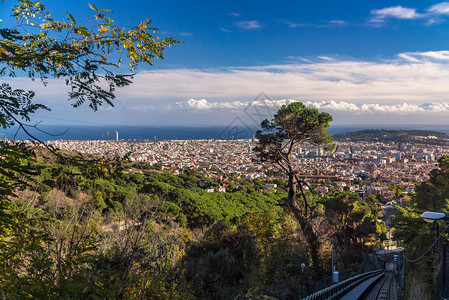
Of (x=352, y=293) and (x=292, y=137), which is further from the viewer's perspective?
(x=292, y=137)

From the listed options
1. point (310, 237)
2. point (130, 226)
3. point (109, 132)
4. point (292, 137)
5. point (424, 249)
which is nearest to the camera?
point (130, 226)

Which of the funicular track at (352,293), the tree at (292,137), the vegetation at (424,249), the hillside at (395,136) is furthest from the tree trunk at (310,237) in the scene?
the hillside at (395,136)

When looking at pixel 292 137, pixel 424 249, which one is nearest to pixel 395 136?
→ pixel 424 249

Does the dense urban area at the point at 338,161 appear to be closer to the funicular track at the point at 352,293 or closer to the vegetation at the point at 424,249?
the vegetation at the point at 424,249

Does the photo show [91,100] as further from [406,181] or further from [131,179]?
[406,181]

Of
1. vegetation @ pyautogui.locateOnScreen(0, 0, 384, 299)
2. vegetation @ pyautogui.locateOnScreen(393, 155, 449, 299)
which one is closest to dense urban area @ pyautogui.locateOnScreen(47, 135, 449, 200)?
vegetation @ pyautogui.locateOnScreen(0, 0, 384, 299)

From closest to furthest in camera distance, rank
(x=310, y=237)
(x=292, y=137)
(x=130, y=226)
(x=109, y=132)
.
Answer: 1. (x=130, y=226)
2. (x=310, y=237)
3. (x=292, y=137)
4. (x=109, y=132)

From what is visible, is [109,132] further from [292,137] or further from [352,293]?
[352,293]

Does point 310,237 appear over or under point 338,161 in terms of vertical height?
over

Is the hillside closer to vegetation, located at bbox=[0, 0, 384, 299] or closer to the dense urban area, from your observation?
the dense urban area
